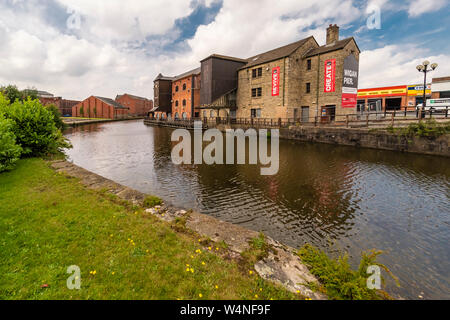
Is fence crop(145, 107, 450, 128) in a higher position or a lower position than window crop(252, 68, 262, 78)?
lower

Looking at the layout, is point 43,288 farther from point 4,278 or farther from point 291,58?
point 291,58

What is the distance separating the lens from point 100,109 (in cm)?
6906

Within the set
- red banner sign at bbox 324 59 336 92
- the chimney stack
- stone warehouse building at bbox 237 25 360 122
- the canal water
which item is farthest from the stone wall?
the chimney stack

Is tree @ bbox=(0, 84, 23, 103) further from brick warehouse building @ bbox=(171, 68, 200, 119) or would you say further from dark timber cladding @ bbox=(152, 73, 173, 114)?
dark timber cladding @ bbox=(152, 73, 173, 114)

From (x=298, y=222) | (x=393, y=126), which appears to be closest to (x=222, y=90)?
(x=393, y=126)

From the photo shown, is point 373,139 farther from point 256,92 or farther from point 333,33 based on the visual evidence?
point 256,92

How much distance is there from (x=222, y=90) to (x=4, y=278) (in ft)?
120

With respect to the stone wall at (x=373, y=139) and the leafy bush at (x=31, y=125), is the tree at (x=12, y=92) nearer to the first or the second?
the leafy bush at (x=31, y=125)

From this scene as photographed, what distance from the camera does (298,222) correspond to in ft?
21.1

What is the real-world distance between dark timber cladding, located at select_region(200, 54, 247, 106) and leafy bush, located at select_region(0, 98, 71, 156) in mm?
26762

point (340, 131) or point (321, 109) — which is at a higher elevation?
point (321, 109)

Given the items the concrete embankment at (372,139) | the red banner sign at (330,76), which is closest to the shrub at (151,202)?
the concrete embankment at (372,139)

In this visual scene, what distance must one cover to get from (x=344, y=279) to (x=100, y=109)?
257ft

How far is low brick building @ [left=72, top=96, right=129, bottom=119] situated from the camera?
67.8 m
